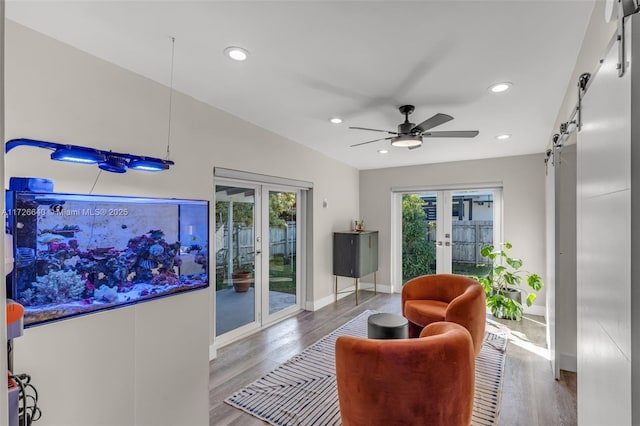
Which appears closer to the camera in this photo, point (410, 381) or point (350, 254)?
point (410, 381)

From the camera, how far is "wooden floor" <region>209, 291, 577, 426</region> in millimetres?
2312

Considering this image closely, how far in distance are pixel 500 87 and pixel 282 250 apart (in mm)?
3229

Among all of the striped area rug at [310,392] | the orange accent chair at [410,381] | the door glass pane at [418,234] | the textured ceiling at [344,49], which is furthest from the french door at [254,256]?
the door glass pane at [418,234]

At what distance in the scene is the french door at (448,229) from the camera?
17.1ft

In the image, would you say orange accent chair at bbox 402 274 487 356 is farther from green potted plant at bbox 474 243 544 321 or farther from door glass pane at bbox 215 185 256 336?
door glass pane at bbox 215 185 256 336

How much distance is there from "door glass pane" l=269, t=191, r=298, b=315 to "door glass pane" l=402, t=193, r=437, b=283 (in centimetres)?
239

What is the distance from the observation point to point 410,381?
1683 millimetres

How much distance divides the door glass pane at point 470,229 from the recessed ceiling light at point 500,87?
3052 millimetres

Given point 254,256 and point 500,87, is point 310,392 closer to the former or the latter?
point 254,256

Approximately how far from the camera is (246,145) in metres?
3.41

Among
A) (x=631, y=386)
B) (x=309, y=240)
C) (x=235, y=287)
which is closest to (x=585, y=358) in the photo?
(x=631, y=386)

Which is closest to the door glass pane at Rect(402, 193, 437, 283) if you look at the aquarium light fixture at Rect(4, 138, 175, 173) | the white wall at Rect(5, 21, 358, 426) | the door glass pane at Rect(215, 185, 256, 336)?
the door glass pane at Rect(215, 185, 256, 336)

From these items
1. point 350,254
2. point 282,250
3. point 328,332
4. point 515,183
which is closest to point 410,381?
point 328,332

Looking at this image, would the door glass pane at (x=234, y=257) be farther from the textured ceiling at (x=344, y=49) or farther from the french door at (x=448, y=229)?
the french door at (x=448, y=229)
